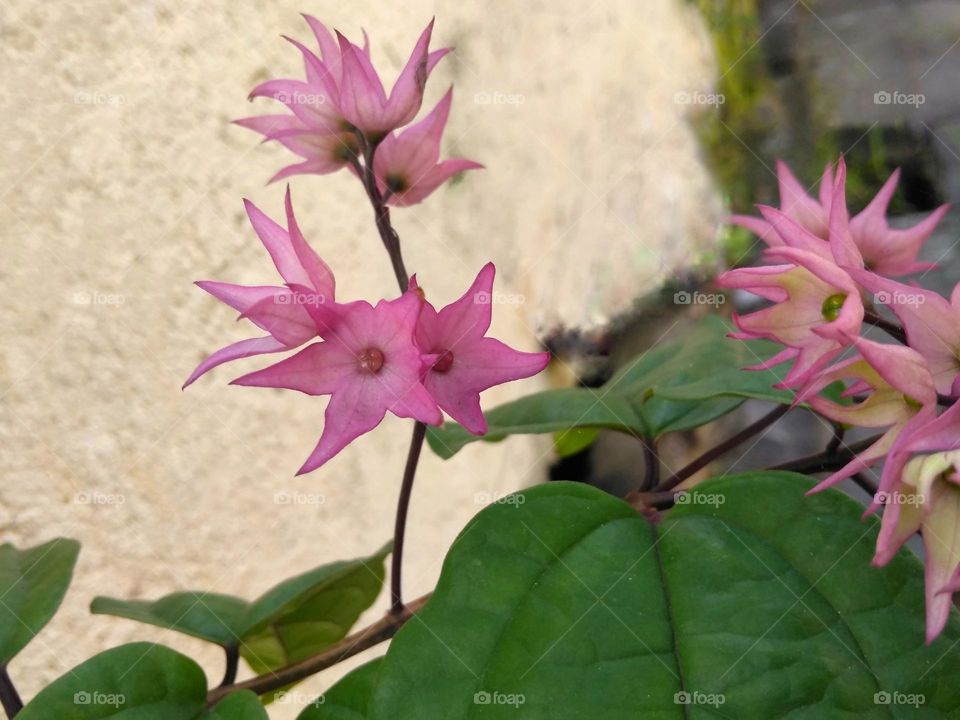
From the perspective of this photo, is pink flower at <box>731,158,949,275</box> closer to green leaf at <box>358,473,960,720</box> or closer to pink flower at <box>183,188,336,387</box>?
green leaf at <box>358,473,960,720</box>

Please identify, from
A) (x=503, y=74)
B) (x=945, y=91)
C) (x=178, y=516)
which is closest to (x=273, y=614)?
(x=178, y=516)

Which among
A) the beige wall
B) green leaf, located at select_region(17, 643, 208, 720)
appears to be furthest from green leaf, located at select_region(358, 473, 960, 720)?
the beige wall

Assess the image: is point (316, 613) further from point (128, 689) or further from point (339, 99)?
point (339, 99)

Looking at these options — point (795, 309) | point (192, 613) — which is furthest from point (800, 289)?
point (192, 613)

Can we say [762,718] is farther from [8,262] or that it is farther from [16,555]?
[8,262]

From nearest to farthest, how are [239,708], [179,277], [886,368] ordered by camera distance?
[886,368]
[239,708]
[179,277]

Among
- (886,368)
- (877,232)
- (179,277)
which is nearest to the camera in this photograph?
(886,368)

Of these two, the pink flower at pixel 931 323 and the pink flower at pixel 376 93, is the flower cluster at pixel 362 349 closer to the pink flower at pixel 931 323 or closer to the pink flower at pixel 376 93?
the pink flower at pixel 376 93
